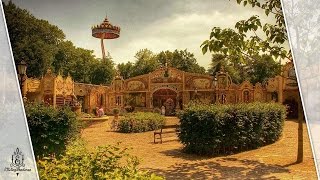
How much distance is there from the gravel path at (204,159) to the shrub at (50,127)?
11 centimetres

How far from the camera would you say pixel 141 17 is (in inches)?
65.1

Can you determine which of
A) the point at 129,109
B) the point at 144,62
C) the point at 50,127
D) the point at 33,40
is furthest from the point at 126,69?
the point at 50,127

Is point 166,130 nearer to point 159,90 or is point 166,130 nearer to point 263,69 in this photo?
point 159,90

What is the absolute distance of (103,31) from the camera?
5.61 feet

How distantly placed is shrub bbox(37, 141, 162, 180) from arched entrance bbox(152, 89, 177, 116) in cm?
30

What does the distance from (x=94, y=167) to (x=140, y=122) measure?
317mm

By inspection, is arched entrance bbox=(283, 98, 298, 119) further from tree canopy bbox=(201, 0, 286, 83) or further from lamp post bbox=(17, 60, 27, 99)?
lamp post bbox=(17, 60, 27, 99)

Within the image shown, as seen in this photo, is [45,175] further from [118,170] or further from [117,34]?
[117,34]

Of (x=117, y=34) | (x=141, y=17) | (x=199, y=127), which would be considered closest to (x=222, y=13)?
(x=141, y=17)

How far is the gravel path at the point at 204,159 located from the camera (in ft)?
5.54

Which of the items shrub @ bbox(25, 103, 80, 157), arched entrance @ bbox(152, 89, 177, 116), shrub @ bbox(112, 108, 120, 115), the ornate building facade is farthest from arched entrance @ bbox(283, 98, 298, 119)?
shrub @ bbox(25, 103, 80, 157)

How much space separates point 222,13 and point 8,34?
3.39 ft

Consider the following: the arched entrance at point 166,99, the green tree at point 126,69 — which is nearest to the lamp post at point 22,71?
the green tree at point 126,69

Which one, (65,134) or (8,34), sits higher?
(8,34)
